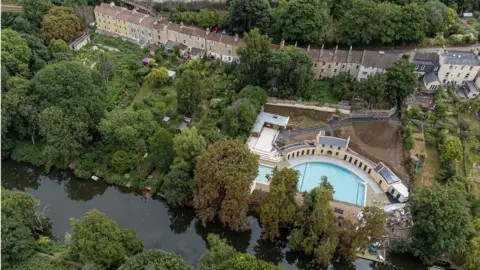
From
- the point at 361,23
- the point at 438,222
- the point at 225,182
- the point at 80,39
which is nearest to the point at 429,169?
the point at 438,222

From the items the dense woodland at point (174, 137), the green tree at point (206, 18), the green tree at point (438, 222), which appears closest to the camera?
the green tree at point (438, 222)

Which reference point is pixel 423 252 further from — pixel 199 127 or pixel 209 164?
pixel 199 127

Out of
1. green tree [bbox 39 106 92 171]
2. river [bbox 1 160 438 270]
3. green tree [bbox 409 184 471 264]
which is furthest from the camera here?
green tree [bbox 39 106 92 171]

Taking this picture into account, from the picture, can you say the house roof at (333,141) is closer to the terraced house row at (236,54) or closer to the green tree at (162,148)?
the terraced house row at (236,54)

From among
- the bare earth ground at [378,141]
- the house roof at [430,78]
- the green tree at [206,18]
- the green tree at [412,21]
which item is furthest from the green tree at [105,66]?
the house roof at [430,78]

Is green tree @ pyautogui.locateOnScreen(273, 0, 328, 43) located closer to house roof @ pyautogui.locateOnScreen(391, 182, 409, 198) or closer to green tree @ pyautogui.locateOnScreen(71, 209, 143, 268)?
house roof @ pyautogui.locateOnScreen(391, 182, 409, 198)

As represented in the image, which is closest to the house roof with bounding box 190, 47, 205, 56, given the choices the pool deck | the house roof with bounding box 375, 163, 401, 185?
the pool deck
